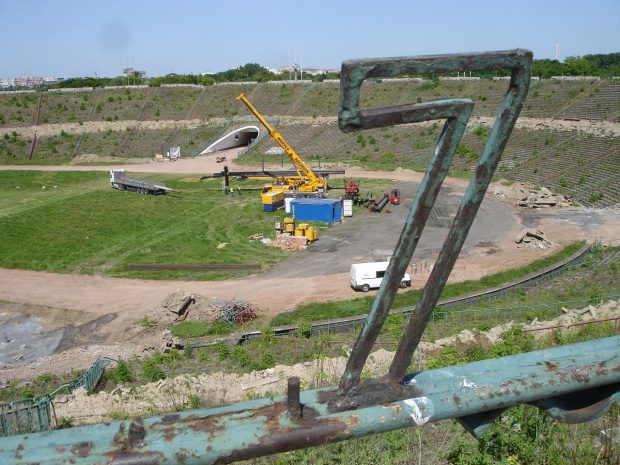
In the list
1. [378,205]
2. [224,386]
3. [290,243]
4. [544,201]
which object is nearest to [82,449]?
[224,386]

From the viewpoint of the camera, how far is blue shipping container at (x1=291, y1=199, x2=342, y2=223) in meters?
34.9

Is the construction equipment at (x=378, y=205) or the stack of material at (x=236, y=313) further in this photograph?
the construction equipment at (x=378, y=205)

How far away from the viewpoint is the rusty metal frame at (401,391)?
2174mm

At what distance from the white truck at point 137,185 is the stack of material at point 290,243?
16.5m

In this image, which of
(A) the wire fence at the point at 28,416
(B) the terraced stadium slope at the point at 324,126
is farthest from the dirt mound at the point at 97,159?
(A) the wire fence at the point at 28,416

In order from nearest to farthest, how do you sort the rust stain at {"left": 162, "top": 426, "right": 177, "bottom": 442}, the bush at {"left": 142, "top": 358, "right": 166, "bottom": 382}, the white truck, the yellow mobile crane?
the rust stain at {"left": 162, "top": 426, "right": 177, "bottom": 442}
the bush at {"left": 142, "top": 358, "right": 166, "bottom": 382}
the yellow mobile crane
the white truck

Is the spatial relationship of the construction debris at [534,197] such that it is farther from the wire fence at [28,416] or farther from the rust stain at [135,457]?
the rust stain at [135,457]

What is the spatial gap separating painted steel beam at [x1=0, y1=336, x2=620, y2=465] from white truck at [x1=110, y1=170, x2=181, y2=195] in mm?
43100

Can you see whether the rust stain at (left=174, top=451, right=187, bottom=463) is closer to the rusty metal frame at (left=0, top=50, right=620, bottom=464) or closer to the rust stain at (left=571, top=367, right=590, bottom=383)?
the rusty metal frame at (left=0, top=50, right=620, bottom=464)

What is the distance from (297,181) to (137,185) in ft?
41.8

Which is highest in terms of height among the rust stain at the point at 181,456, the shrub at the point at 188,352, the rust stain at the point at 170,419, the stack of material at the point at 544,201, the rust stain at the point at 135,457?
the rust stain at the point at 170,419

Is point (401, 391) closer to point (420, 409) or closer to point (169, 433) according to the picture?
point (420, 409)

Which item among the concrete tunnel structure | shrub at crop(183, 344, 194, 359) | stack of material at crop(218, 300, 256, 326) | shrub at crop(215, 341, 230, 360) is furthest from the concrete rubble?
the concrete tunnel structure

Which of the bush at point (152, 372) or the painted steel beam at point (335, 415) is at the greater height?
the painted steel beam at point (335, 415)
